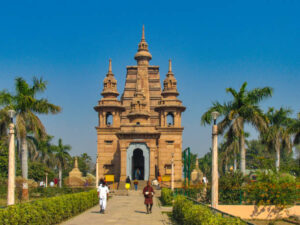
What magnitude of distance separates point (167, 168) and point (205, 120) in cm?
2497

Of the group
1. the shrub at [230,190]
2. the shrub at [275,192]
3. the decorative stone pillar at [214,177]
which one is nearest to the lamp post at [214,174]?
the decorative stone pillar at [214,177]

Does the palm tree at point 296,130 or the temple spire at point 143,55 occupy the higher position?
the temple spire at point 143,55

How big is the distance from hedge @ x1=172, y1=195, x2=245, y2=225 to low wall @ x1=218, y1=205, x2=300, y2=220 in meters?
4.81

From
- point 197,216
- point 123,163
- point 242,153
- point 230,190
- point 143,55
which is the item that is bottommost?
point 230,190

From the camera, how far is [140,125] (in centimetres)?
5450

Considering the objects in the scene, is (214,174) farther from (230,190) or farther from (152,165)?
(152,165)

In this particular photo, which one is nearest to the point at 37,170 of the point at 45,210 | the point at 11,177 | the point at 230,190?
the point at 230,190

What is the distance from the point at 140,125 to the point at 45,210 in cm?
3695

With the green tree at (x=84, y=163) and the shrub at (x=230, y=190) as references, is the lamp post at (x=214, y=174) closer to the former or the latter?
the shrub at (x=230, y=190)

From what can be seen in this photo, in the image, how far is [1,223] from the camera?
555 inches

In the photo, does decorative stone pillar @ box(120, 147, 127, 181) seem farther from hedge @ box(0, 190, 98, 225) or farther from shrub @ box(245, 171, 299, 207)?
shrub @ box(245, 171, 299, 207)

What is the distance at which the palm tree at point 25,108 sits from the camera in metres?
34.0

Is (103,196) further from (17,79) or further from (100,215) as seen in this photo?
(17,79)

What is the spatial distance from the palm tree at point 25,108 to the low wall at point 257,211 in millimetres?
16213
